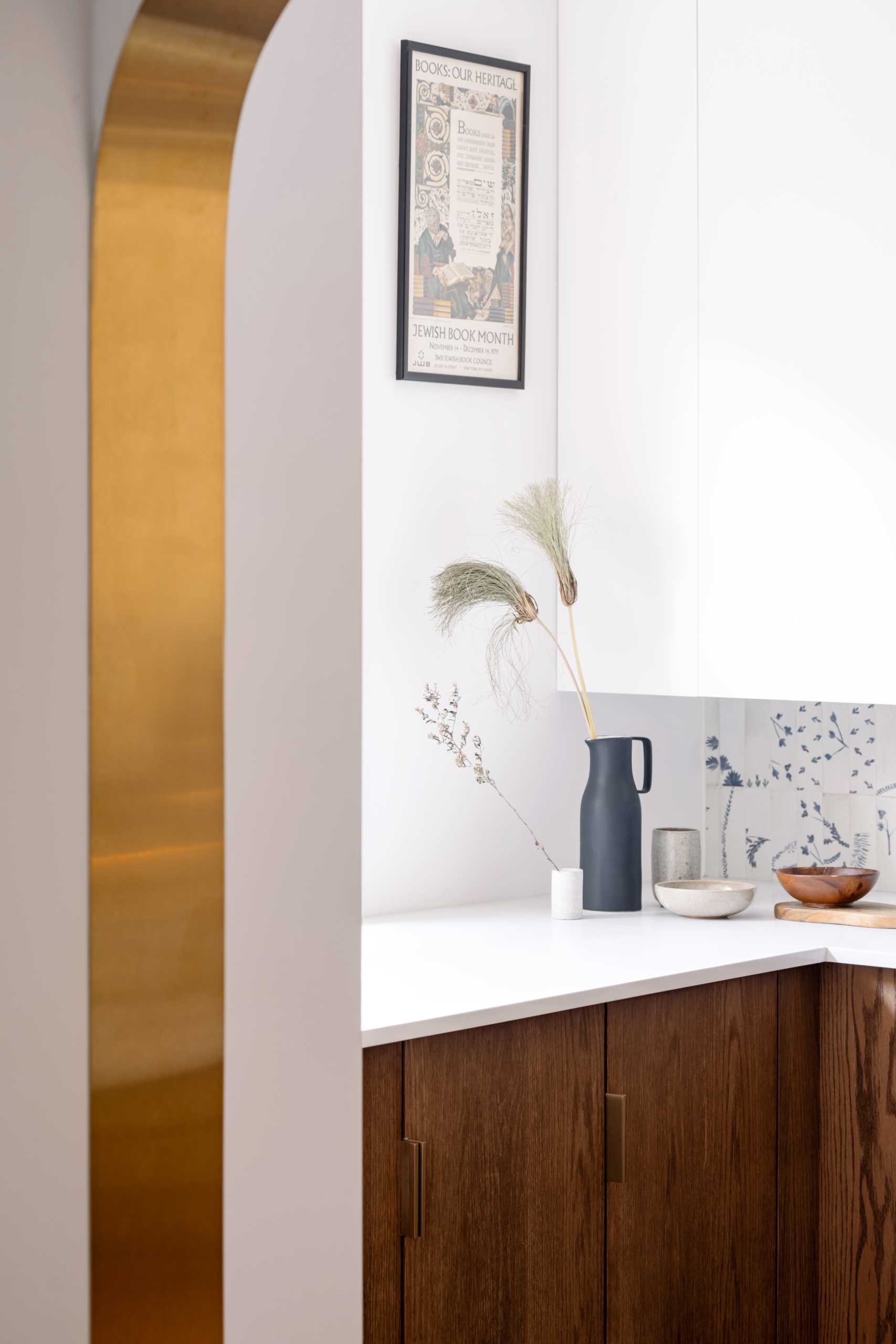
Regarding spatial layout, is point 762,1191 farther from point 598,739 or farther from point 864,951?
point 598,739

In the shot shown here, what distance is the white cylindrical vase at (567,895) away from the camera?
2291 mm

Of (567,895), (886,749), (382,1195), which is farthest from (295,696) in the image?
(886,749)

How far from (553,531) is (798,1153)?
1.03 metres

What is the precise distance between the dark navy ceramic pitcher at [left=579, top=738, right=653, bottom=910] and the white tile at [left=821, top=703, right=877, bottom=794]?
1.37 ft

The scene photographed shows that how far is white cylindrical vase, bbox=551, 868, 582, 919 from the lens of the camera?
2.29 m

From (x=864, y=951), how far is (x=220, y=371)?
4.38 ft

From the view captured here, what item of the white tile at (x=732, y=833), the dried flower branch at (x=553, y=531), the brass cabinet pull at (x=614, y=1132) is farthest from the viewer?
the white tile at (x=732, y=833)

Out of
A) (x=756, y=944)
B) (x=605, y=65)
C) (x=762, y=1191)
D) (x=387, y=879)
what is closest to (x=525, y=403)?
(x=605, y=65)

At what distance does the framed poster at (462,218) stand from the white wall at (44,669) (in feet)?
4.56

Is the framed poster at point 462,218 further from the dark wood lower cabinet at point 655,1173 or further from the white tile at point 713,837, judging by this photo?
the dark wood lower cabinet at point 655,1173

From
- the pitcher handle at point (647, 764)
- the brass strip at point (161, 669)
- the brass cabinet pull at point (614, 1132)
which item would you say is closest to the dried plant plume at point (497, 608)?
the pitcher handle at point (647, 764)

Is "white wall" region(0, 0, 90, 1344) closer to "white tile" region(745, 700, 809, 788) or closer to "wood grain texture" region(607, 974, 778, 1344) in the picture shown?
"wood grain texture" region(607, 974, 778, 1344)

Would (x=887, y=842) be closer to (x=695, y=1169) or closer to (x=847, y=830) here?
(x=847, y=830)

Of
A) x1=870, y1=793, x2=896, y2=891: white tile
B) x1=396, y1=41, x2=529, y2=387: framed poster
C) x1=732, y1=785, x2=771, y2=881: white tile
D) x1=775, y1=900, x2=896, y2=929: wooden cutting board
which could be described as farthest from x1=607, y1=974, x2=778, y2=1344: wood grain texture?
x1=396, y1=41, x2=529, y2=387: framed poster
